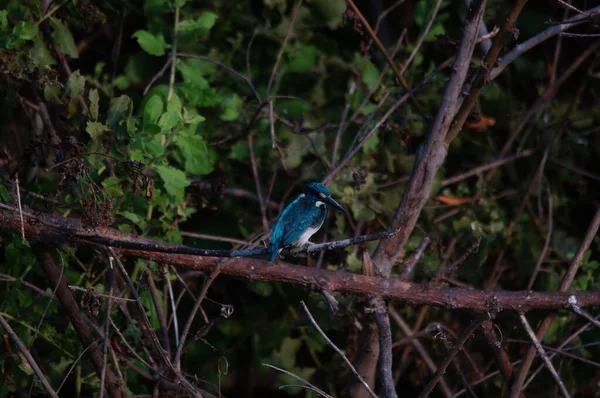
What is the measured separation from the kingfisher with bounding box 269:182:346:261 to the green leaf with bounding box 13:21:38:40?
46.5 inches

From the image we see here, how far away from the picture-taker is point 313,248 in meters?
2.46

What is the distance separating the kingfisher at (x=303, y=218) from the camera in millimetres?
2969

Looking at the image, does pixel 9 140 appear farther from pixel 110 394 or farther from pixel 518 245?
pixel 518 245

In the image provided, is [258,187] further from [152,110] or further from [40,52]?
[40,52]

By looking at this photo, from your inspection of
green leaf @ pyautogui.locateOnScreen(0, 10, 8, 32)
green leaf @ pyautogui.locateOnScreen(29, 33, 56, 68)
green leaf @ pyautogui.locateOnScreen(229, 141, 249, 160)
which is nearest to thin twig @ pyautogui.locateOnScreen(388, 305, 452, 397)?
green leaf @ pyautogui.locateOnScreen(229, 141, 249, 160)

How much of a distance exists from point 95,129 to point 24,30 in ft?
1.74

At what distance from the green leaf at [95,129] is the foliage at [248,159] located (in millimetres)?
14

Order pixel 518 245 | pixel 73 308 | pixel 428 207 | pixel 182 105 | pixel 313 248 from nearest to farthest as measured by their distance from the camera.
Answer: pixel 313 248 → pixel 73 308 → pixel 182 105 → pixel 428 207 → pixel 518 245

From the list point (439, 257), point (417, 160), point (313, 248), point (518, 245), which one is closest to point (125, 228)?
point (313, 248)

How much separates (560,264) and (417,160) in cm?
152

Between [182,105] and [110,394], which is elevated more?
[182,105]

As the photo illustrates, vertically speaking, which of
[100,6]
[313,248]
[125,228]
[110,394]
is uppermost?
[100,6]

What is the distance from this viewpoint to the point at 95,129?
9.35 feet

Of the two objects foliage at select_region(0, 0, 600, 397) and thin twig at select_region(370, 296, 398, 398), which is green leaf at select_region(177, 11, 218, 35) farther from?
thin twig at select_region(370, 296, 398, 398)
